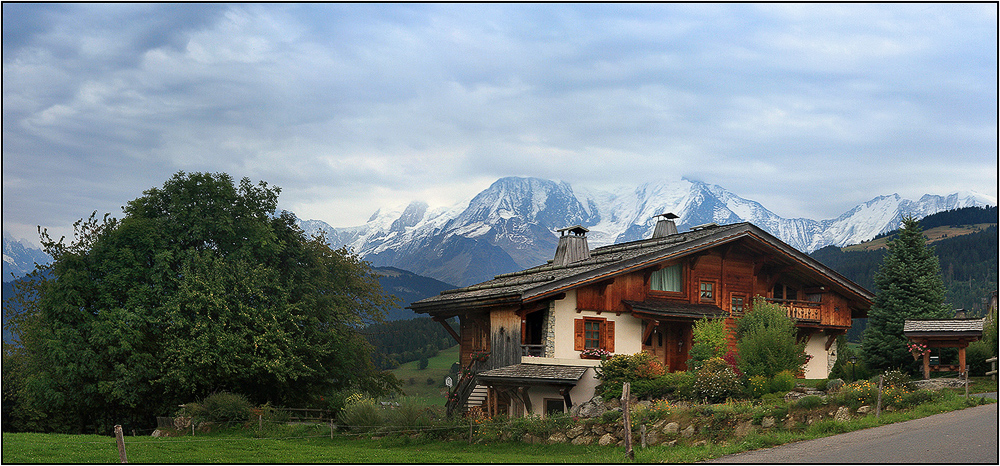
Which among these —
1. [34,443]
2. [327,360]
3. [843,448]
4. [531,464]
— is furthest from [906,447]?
[327,360]

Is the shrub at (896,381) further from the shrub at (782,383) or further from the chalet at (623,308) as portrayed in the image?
the chalet at (623,308)

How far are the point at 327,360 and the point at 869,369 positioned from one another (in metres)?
23.3

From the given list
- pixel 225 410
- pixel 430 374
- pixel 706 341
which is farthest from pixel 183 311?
pixel 430 374

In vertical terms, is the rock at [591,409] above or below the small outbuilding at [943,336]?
below

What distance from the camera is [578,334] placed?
104 ft

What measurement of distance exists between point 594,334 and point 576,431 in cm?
822

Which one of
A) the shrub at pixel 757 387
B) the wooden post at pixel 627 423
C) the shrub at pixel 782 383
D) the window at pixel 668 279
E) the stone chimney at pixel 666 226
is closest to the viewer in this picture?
the wooden post at pixel 627 423

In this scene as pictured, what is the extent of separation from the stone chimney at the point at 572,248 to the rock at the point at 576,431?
1543cm

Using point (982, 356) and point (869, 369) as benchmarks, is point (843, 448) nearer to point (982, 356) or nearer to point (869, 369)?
point (982, 356)

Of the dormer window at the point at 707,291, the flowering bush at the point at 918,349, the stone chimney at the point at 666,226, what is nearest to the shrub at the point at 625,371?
the dormer window at the point at 707,291

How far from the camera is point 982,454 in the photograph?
1727 centimetres

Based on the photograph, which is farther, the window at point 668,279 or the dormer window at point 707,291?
the dormer window at point 707,291

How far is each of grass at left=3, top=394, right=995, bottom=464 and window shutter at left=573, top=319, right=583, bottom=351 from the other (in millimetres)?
6515

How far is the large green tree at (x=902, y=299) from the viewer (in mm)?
33781
